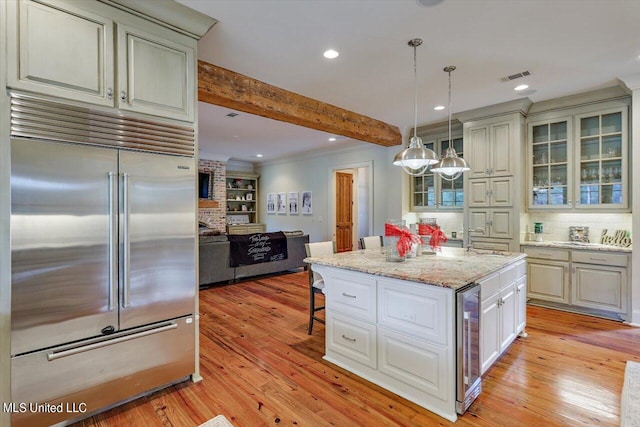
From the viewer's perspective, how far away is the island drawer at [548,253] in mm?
4074

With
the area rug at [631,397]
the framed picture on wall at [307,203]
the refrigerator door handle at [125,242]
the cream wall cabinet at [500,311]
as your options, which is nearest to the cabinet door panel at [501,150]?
the cream wall cabinet at [500,311]

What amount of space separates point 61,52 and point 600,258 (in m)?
5.53

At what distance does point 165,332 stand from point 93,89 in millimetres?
1714

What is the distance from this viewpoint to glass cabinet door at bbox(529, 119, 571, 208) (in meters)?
4.34

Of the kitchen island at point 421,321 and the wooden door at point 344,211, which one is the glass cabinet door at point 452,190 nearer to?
the kitchen island at point 421,321

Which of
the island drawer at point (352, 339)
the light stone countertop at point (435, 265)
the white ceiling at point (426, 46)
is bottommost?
the island drawer at point (352, 339)

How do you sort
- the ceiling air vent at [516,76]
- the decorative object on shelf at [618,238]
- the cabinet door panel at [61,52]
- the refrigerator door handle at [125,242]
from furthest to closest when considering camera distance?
the decorative object on shelf at [618,238] < the ceiling air vent at [516,76] < the refrigerator door handle at [125,242] < the cabinet door panel at [61,52]

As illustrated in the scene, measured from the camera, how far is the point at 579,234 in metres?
4.32

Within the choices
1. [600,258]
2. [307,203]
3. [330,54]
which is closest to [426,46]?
[330,54]

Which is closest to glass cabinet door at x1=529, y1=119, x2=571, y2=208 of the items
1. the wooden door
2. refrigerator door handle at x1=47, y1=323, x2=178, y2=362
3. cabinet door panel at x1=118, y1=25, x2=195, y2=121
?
the wooden door

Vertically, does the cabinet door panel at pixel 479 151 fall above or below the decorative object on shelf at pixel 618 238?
above

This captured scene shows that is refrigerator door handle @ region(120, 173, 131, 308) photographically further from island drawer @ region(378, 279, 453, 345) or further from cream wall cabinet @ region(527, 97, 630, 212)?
cream wall cabinet @ region(527, 97, 630, 212)

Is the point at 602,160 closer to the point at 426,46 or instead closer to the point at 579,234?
the point at 579,234

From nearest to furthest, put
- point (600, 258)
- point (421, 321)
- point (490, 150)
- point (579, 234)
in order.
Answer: point (421, 321)
point (600, 258)
point (579, 234)
point (490, 150)
